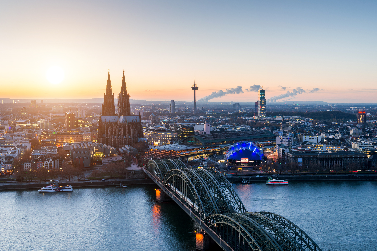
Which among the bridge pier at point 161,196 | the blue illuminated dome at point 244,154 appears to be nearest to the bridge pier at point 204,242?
the bridge pier at point 161,196

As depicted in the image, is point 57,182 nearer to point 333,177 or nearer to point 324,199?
point 324,199

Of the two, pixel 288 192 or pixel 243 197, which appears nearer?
pixel 243 197

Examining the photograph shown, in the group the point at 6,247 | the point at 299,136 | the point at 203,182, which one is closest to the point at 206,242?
the point at 203,182

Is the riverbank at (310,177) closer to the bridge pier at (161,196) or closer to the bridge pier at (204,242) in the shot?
the bridge pier at (161,196)

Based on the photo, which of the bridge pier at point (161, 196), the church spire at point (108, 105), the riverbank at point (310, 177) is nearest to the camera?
the bridge pier at point (161, 196)

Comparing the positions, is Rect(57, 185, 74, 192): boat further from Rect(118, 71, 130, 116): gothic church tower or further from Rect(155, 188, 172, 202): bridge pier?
Rect(118, 71, 130, 116): gothic church tower

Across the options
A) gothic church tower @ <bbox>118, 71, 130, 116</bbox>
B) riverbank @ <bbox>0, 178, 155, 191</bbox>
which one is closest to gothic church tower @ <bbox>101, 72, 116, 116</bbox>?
gothic church tower @ <bbox>118, 71, 130, 116</bbox>
